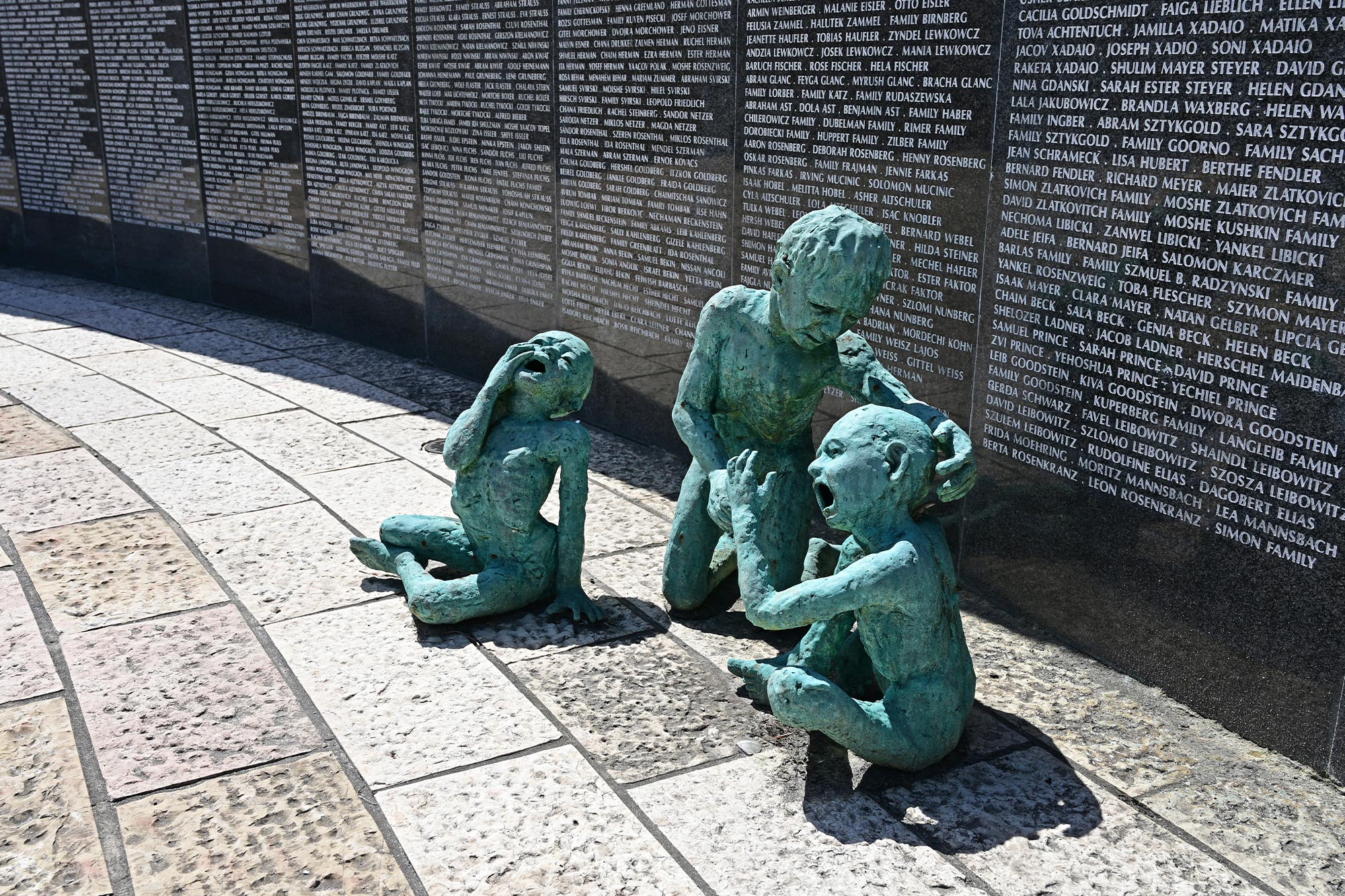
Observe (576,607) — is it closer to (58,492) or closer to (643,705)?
(643,705)

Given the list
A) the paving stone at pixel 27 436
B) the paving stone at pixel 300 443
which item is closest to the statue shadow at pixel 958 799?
the paving stone at pixel 300 443

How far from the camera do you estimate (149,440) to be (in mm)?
6648

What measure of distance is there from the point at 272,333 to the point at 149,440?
321 centimetres

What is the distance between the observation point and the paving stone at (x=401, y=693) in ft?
11.7

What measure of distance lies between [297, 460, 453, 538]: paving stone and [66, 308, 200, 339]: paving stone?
4156 millimetres

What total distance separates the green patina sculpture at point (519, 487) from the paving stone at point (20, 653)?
4.01 ft

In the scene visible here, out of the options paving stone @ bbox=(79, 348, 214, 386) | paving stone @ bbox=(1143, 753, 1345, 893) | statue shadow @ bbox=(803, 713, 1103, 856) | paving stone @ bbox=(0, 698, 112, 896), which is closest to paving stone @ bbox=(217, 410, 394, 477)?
paving stone @ bbox=(79, 348, 214, 386)

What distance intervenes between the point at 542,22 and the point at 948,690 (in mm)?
5239

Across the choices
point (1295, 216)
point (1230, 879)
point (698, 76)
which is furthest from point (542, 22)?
point (1230, 879)

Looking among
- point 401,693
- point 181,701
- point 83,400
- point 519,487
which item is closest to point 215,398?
point 83,400

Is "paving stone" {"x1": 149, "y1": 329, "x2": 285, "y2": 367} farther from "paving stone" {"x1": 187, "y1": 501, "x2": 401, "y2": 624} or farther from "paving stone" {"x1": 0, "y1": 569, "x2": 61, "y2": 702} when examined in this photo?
"paving stone" {"x1": 0, "y1": 569, "x2": 61, "y2": 702}

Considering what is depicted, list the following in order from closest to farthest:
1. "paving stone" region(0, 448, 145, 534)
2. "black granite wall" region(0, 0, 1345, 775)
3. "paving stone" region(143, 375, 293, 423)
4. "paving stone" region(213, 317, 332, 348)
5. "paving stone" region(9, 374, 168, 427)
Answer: "black granite wall" region(0, 0, 1345, 775), "paving stone" region(0, 448, 145, 534), "paving stone" region(9, 374, 168, 427), "paving stone" region(143, 375, 293, 423), "paving stone" region(213, 317, 332, 348)

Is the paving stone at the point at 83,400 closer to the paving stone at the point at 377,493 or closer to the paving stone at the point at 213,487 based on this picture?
the paving stone at the point at 213,487

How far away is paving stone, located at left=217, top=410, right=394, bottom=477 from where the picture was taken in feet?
20.8
